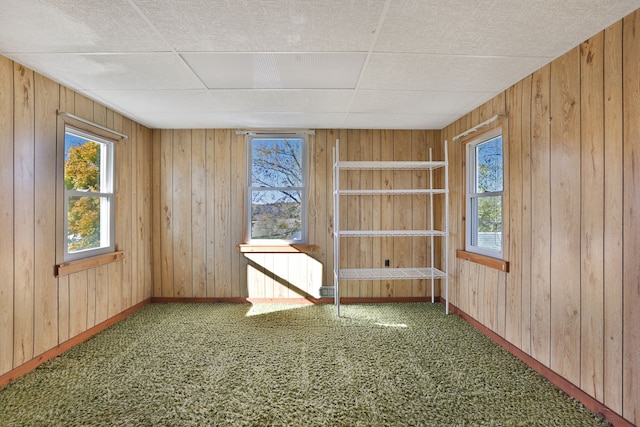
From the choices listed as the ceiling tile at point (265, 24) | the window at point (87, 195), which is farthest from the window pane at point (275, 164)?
the ceiling tile at point (265, 24)

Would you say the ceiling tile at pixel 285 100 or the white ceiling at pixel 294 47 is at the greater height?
the ceiling tile at pixel 285 100

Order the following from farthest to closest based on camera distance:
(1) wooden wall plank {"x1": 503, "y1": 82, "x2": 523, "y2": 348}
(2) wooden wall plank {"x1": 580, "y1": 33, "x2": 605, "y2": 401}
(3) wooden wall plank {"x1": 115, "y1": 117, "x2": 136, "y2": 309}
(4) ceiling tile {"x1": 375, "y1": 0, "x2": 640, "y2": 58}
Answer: (3) wooden wall plank {"x1": 115, "y1": 117, "x2": 136, "y2": 309} → (1) wooden wall plank {"x1": 503, "y1": 82, "x2": 523, "y2": 348} → (2) wooden wall plank {"x1": 580, "y1": 33, "x2": 605, "y2": 401} → (4) ceiling tile {"x1": 375, "y1": 0, "x2": 640, "y2": 58}

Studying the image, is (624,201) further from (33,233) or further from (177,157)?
(177,157)

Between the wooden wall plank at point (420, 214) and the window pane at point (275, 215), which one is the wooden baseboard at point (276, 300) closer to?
the wooden wall plank at point (420, 214)

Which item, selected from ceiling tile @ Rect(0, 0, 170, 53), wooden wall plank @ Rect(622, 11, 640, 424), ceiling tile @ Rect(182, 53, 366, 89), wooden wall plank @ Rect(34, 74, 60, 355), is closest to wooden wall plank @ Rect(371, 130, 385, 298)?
ceiling tile @ Rect(182, 53, 366, 89)

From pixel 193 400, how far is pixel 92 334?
153cm

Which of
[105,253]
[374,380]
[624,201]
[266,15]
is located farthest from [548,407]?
[105,253]

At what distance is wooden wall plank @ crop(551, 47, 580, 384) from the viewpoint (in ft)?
5.98

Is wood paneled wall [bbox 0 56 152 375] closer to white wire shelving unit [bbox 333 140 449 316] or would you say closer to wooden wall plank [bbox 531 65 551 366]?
white wire shelving unit [bbox 333 140 449 316]

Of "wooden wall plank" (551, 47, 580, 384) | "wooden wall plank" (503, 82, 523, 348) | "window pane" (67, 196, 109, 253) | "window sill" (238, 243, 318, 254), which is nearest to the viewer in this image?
"wooden wall plank" (551, 47, 580, 384)

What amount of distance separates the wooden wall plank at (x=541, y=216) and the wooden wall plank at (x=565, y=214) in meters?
0.04

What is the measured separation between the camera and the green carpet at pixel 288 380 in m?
1.67

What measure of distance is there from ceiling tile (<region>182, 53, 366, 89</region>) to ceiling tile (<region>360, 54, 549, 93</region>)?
0.16 metres

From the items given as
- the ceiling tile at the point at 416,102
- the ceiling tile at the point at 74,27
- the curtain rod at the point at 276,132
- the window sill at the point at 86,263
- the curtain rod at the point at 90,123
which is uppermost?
the ceiling tile at the point at 416,102
